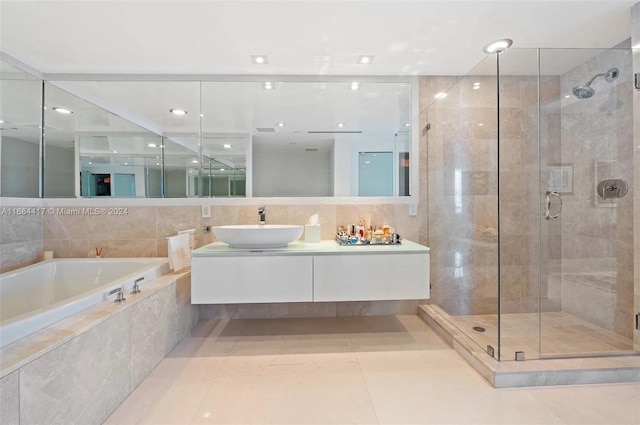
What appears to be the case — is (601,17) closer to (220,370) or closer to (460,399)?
(460,399)

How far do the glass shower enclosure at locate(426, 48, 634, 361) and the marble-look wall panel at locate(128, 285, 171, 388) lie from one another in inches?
81.9

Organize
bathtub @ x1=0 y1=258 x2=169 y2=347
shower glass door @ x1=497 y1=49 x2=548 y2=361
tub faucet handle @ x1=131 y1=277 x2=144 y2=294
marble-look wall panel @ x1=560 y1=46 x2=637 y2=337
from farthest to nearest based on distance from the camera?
shower glass door @ x1=497 y1=49 x2=548 y2=361 → marble-look wall panel @ x1=560 y1=46 x2=637 y2=337 → tub faucet handle @ x1=131 y1=277 x2=144 y2=294 → bathtub @ x1=0 y1=258 x2=169 y2=347

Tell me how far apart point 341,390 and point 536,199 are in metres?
2.03

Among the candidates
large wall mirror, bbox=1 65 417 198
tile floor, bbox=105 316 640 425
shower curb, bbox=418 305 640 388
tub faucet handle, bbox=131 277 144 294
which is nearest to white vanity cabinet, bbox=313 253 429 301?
tile floor, bbox=105 316 640 425

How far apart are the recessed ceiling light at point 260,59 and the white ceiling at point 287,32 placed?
5 cm

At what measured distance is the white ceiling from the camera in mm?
1687

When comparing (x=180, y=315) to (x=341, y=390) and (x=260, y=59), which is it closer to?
(x=341, y=390)

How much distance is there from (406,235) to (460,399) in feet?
4.29

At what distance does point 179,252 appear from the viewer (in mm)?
2250

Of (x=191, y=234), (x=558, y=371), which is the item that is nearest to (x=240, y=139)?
(x=191, y=234)

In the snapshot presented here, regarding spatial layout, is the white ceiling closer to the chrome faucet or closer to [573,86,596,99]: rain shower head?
[573,86,596,99]: rain shower head

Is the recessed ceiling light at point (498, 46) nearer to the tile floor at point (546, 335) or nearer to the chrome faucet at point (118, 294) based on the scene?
the tile floor at point (546, 335)

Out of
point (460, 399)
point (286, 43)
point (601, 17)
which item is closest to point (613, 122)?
point (601, 17)

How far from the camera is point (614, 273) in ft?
6.83
